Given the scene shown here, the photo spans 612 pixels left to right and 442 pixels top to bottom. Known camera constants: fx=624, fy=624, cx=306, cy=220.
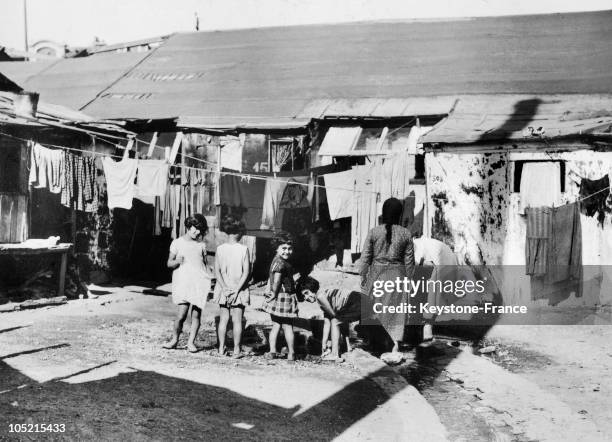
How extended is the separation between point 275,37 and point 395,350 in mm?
13502

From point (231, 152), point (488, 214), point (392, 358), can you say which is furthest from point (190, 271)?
point (488, 214)

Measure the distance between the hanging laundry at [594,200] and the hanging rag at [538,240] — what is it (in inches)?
32.0

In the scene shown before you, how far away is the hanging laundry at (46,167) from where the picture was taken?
1103cm

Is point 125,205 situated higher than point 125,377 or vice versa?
point 125,205

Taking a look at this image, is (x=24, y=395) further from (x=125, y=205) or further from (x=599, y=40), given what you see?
(x=599, y=40)

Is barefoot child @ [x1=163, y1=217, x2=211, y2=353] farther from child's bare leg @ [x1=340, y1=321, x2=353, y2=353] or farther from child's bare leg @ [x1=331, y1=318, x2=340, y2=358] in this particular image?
child's bare leg @ [x1=340, y1=321, x2=353, y2=353]

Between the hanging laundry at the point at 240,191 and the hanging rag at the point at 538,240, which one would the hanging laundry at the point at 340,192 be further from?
the hanging rag at the point at 538,240

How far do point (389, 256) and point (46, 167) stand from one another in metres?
6.80

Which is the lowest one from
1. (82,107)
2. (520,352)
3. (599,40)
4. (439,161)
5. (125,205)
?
(520,352)

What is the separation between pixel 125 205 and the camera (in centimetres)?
1204

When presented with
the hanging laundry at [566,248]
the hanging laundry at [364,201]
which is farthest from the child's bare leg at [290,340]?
the hanging laundry at [566,248]

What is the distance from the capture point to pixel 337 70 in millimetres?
16406

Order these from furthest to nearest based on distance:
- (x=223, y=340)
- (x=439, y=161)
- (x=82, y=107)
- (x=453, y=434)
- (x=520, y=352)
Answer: (x=82, y=107) < (x=439, y=161) < (x=520, y=352) < (x=223, y=340) < (x=453, y=434)

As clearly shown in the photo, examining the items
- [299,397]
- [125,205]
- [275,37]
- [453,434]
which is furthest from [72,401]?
[275,37]
